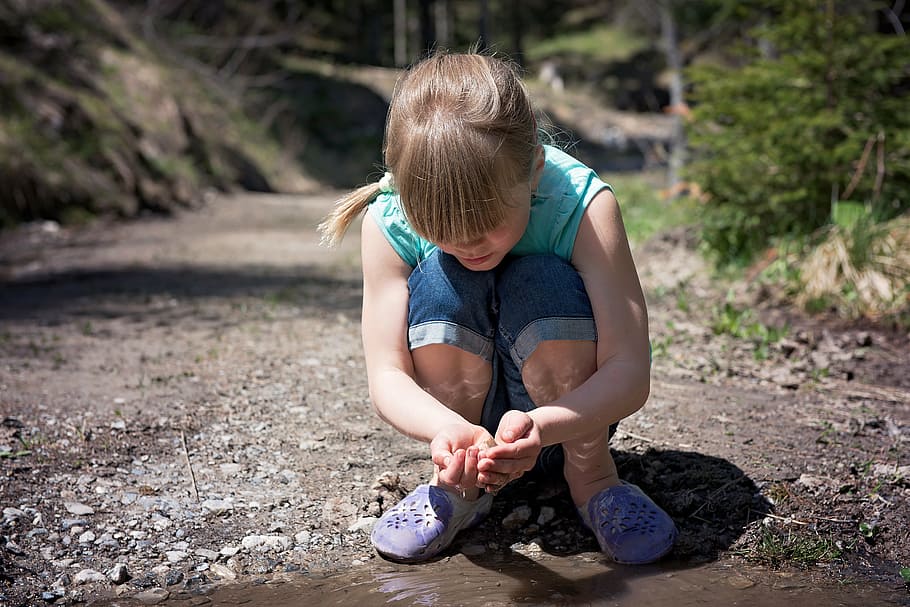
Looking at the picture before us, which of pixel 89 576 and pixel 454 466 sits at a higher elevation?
pixel 454 466

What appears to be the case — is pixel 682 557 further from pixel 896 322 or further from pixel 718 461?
pixel 896 322

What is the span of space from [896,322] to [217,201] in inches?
321

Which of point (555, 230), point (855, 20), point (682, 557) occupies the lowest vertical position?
point (682, 557)

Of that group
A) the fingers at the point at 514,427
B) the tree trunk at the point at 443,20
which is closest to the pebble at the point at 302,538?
the fingers at the point at 514,427

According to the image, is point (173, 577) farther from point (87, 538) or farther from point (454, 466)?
point (454, 466)

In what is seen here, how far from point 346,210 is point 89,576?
97 cm

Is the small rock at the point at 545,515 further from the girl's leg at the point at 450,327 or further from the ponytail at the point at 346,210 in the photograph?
the ponytail at the point at 346,210

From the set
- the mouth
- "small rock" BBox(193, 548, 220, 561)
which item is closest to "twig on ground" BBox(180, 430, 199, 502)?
"small rock" BBox(193, 548, 220, 561)

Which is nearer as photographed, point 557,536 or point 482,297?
point 482,297

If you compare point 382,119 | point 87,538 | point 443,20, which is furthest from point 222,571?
point 443,20

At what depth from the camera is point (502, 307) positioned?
196cm

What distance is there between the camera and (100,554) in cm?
198

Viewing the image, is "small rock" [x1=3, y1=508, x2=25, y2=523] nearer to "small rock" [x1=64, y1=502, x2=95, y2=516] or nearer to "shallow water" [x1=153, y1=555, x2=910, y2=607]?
"small rock" [x1=64, y1=502, x2=95, y2=516]

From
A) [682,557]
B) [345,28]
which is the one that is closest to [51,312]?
[682,557]
